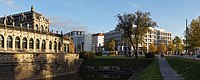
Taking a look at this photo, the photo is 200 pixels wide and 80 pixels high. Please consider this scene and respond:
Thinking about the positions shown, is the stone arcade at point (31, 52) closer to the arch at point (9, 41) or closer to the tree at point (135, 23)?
the arch at point (9, 41)

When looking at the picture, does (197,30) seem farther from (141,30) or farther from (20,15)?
(20,15)

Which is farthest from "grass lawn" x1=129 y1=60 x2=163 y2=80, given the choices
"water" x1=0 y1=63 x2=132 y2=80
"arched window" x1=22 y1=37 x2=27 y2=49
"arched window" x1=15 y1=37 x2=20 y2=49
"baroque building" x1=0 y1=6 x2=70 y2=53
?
"arched window" x1=22 y1=37 x2=27 y2=49

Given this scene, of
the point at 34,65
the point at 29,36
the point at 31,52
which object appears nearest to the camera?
the point at 34,65

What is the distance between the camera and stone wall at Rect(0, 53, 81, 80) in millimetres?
44344

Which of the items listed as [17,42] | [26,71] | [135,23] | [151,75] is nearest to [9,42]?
[17,42]

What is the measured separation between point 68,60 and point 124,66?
46.4ft

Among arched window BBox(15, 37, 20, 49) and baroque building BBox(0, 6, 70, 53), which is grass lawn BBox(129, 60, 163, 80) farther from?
arched window BBox(15, 37, 20, 49)

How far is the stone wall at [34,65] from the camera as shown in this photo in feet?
145

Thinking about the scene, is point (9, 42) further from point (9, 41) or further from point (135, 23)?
point (135, 23)

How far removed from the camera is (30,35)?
7075 cm

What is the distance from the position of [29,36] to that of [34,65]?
1943cm

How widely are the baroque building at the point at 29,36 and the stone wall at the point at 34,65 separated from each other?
10092mm

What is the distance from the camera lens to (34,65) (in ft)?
172

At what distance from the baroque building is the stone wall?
33.1ft
